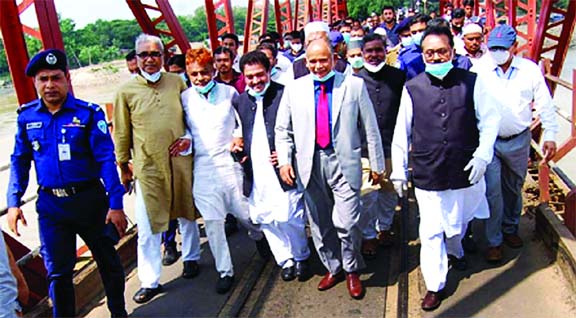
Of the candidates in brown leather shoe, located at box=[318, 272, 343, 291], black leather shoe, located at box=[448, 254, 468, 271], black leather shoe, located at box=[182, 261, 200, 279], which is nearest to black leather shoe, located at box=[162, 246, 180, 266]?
black leather shoe, located at box=[182, 261, 200, 279]

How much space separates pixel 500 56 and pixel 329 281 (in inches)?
79.6

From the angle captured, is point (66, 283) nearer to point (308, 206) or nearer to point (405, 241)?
point (308, 206)

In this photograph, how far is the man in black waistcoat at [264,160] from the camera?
3676mm

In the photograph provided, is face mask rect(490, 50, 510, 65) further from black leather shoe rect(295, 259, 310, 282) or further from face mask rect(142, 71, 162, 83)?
face mask rect(142, 71, 162, 83)

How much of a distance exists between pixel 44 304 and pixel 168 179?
120 cm

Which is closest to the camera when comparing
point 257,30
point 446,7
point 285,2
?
point 257,30

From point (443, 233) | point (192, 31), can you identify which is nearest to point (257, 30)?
point (443, 233)

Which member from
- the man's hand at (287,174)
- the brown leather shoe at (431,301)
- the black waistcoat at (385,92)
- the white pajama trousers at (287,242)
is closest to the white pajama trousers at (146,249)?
the white pajama trousers at (287,242)

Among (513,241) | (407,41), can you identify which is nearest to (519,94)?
(513,241)

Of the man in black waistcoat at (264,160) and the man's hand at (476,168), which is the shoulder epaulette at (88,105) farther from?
the man's hand at (476,168)

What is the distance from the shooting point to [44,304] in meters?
3.57

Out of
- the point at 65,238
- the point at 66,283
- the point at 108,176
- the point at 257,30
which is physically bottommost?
the point at 66,283

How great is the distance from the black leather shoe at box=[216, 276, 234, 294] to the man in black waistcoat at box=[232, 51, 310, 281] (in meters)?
0.43

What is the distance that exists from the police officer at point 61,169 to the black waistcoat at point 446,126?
191 centimetres
